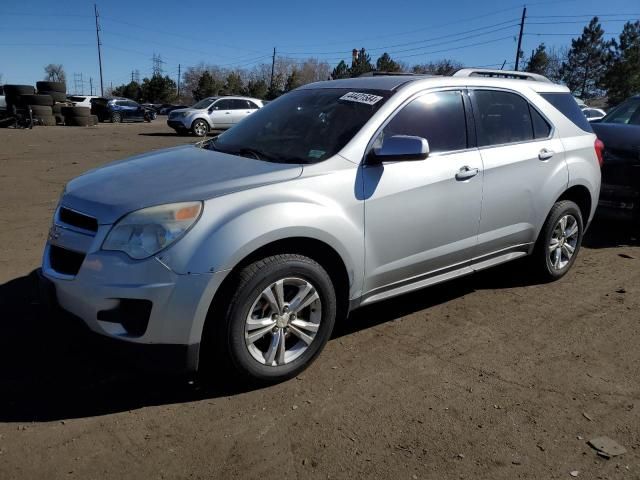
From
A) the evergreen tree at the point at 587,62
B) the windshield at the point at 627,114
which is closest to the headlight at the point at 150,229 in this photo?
the windshield at the point at 627,114

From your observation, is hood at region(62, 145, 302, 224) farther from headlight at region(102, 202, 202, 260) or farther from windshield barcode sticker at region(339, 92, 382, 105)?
windshield barcode sticker at region(339, 92, 382, 105)

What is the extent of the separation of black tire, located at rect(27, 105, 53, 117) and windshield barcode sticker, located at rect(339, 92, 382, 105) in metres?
25.8

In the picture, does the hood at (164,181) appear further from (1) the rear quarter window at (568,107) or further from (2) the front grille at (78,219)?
(1) the rear quarter window at (568,107)

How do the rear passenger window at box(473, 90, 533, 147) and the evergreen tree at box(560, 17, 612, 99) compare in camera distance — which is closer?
the rear passenger window at box(473, 90, 533, 147)

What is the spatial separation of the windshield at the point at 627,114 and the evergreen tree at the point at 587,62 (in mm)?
54162

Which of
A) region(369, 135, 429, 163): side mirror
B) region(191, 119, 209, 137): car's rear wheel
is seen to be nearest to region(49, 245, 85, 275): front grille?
region(369, 135, 429, 163): side mirror

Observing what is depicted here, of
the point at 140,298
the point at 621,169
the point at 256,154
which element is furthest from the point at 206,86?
the point at 140,298

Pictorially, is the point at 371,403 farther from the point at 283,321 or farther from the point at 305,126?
the point at 305,126

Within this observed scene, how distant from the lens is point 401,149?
11.2ft

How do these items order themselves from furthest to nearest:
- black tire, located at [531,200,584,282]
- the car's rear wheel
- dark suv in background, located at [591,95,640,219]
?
the car's rear wheel < dark suv in background, located at [591,95,640,219] < black tire, located at [531,200,584,282]

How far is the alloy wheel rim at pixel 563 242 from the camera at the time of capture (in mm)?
4941

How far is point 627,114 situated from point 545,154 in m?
4.09

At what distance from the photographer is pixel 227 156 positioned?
3.67 metres

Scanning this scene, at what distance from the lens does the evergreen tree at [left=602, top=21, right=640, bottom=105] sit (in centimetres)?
4631
